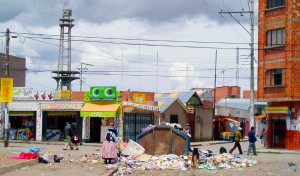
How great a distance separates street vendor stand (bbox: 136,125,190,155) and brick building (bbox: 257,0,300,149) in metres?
14.8

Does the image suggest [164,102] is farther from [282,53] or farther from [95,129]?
[282,53]

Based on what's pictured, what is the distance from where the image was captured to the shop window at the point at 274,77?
119ft

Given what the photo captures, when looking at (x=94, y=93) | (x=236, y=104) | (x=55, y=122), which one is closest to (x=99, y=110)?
(x=94, y=93)

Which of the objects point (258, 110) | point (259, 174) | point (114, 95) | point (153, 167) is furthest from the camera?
point (258, 110)

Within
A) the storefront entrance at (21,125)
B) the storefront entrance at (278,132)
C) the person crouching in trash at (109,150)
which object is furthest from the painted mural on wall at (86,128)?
the person crouching in trash at (109,150)

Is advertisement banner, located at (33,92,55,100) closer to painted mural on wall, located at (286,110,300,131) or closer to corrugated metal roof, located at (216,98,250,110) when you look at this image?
painted mural on wall, located at (286,110,300,131)

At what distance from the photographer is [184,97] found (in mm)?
48469

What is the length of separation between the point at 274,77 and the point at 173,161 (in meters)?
18.6

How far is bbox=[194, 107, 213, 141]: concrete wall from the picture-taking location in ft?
161

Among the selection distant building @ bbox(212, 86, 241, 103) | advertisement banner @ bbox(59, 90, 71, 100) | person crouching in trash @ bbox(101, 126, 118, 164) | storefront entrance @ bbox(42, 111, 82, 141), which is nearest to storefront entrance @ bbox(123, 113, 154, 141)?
storefront entrance @ bbox(42, 111, 82, 141)

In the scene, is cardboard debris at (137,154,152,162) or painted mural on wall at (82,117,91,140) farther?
painted mural on wall at (82,117,91,140)

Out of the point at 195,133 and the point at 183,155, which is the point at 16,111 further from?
the point at 183,155

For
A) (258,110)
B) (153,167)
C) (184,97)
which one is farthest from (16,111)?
(258,110)

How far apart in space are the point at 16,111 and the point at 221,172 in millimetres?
27239
